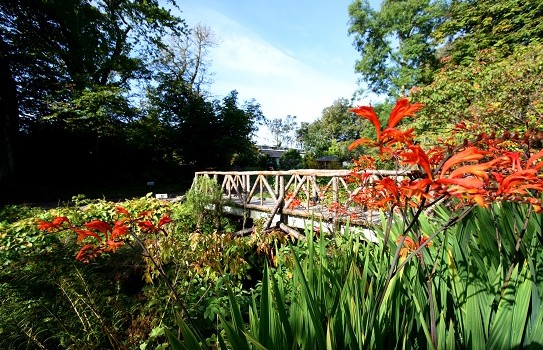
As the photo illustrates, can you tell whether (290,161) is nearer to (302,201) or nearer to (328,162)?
(328,162)

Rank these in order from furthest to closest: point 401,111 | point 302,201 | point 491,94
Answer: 1. point 302,201
2. point 491,94
3. point 401,111

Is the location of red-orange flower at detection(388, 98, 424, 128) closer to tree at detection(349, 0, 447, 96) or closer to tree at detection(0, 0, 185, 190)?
tree at detection(0, 0, 185, 190)

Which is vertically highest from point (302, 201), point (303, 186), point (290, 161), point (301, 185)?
point (290, 161)

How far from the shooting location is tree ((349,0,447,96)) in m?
14.3

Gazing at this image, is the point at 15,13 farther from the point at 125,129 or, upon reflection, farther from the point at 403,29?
the point at 403,29

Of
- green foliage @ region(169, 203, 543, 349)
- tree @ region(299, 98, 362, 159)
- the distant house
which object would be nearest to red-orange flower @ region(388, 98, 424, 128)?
green foliage @ region(169, 203, 543, 349)

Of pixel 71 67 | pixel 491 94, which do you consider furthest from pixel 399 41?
pixel 71 67

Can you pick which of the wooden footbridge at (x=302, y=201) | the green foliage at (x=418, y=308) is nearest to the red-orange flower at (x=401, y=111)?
the green foliage at (x=418, y=308)

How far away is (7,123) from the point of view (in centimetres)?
1035

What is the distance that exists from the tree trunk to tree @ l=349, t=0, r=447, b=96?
16.8 m

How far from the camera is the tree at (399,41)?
47.1ft

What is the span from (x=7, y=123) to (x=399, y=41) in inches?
746

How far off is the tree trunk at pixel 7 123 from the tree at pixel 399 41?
661 inches

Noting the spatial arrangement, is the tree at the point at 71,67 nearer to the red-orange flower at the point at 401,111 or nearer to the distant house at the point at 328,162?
the red-orange flower at the point at 401,111
